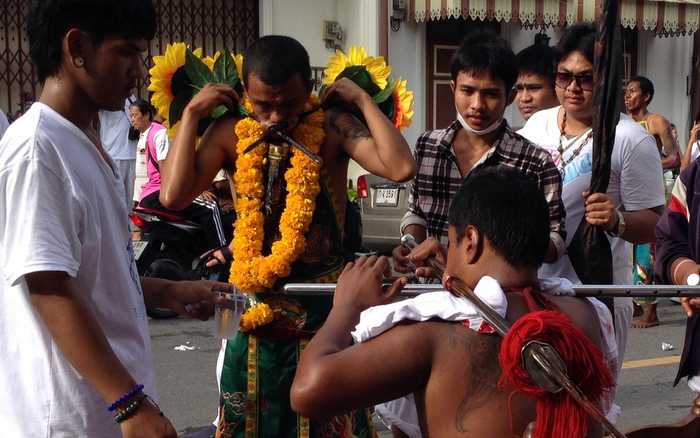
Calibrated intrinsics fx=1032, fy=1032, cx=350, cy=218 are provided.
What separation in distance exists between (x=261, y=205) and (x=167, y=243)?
484 cm

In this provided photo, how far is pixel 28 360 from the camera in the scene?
242 cm

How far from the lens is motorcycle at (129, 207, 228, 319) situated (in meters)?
8.41

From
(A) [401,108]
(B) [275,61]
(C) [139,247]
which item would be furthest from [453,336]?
(C) [139,247]

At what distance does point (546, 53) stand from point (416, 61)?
10.5 meters

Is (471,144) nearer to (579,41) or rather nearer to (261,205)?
(579,41)

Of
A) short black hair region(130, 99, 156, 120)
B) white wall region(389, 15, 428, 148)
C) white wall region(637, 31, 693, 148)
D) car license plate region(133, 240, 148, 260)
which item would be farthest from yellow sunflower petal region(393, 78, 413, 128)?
white wall region(637, 31, 693, 148)

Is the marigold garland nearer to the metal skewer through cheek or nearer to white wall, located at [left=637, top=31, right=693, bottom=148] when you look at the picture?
the metal skewer through cheek

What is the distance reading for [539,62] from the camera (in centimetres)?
482

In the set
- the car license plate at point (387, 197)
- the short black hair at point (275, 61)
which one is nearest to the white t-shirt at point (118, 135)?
the car license plate at point (387, 197)

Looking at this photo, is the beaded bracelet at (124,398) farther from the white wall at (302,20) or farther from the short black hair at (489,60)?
the white wall at (302,20)

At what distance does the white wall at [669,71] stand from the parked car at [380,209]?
311 inches

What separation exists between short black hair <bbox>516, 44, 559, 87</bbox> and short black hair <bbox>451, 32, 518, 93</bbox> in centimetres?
70

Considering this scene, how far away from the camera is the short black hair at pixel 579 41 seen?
4246mm

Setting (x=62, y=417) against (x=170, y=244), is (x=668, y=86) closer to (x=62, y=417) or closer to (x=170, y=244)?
(x=170, y=244)
